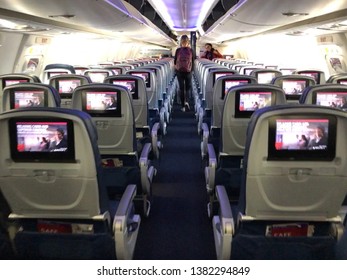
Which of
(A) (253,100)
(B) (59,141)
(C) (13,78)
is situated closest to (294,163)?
Answer: (B) (59,141)

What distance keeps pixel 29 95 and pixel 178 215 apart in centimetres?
203

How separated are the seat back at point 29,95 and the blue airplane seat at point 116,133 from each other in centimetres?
78

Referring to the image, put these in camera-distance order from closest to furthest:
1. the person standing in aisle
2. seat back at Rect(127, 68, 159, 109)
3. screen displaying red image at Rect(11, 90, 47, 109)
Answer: screen displaying red image at Rect(11, 90, 47, 109)
seat back at Rect(127, 68, 159, 109)
the person standing in aisle

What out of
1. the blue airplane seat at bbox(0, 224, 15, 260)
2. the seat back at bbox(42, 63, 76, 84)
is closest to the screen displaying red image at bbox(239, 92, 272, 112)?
the blue airplane seat at bbox(0, 224, 15, 260)

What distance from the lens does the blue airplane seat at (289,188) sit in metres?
2.44

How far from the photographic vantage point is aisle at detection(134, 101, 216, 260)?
3.71 m

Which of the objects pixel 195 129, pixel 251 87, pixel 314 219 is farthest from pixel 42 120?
pixel 195 129

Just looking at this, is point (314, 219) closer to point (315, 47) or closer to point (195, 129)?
point (195, 129)

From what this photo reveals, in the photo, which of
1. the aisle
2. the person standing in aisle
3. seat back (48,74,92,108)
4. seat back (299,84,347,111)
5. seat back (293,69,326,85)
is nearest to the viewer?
the aisle

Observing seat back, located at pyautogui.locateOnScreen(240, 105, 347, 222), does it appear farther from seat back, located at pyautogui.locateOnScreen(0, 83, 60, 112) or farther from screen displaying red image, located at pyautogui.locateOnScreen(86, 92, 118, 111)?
seat back, located at pyautogui.locateOnScreen(0, 83, 60, 112)

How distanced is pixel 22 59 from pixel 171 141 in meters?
5.37

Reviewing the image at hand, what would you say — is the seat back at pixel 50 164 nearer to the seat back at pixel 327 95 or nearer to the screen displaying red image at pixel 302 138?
the screen displaying red image at pixel 302 138

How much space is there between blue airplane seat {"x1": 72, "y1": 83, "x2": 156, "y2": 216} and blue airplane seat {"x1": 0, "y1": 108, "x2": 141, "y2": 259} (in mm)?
1361

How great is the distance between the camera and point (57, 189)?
2.54m
